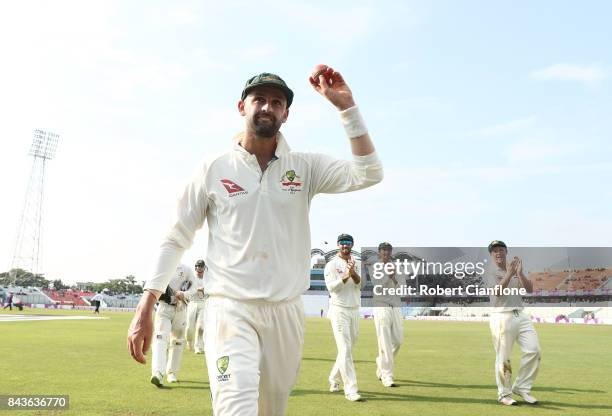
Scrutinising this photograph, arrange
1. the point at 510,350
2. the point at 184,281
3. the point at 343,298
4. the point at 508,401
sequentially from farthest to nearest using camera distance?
the point at 184,281 → the point at 343,298 → the point at 510,350 → the point at 508,401

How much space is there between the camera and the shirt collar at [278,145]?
389cm

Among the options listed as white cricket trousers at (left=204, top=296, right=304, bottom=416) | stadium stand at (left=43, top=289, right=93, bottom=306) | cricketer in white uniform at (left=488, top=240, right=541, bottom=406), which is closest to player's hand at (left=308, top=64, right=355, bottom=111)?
white cricket trousers at (left=204, top=296, right=304, bottom=416)

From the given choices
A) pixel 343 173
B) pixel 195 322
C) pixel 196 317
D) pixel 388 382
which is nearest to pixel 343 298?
pixel 388 382

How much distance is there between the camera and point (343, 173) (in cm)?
383

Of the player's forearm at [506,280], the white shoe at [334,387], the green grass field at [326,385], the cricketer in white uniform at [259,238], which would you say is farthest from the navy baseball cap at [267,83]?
the white shoe at [334,387]

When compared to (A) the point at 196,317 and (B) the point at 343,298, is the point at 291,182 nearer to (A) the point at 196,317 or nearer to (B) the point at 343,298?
(B) the point at 343,298

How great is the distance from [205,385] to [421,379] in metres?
4.07

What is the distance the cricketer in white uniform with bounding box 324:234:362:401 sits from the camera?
9.40 metres

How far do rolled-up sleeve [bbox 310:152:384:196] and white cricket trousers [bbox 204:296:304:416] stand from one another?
0.78 m

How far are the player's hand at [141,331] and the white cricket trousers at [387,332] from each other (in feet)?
24.5

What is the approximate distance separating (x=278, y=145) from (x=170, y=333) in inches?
293

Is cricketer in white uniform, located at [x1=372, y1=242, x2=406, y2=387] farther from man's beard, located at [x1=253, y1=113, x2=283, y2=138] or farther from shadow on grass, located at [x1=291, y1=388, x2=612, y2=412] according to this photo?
man's beard, located at [x1=253, y1=113, x2=283, y2=138]

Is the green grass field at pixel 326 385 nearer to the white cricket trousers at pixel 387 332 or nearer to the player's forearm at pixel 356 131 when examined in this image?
the white cricket trousers at pixel 387 332

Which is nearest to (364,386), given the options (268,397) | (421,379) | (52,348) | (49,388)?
(421,379)
